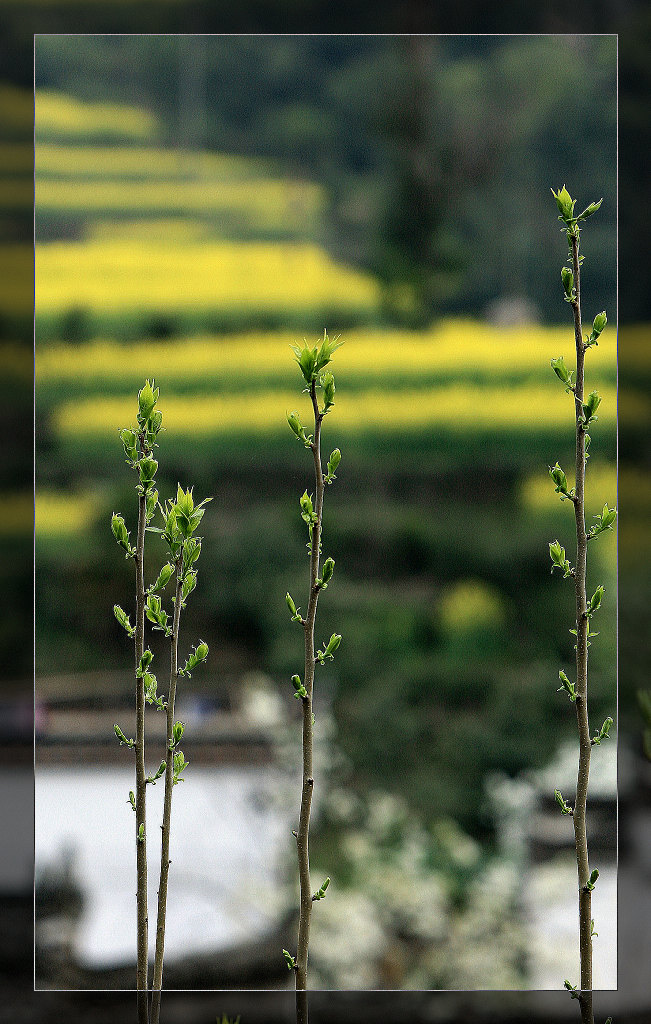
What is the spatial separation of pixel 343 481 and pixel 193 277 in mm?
380

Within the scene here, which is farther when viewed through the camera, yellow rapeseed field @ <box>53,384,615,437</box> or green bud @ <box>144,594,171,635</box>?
yellow rapeseed field @ <box>53,384,615,437</box>

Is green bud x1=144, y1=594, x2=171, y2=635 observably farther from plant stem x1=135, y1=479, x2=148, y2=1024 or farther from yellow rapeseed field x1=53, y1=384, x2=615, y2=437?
yellow rapeseed field x1=53, y1=384, x2=615, y2=437

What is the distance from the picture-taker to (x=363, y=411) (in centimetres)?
143

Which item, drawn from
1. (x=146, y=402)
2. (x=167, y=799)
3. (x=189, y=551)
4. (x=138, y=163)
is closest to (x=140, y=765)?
(x=167, y=799)

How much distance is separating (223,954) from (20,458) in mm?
801

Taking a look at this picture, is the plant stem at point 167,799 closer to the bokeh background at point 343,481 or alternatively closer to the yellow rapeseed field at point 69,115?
the bokeh background at point 343,481

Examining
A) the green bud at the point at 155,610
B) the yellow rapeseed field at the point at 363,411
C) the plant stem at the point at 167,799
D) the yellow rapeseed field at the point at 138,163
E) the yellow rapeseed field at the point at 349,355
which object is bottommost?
the plant stem at the point at 167,799

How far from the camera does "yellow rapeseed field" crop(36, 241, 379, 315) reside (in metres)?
1.40

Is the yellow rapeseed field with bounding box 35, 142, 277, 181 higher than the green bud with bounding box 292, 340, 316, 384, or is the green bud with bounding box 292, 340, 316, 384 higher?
the yellow rapeseed field with bounding box 35, 142, 277, 181

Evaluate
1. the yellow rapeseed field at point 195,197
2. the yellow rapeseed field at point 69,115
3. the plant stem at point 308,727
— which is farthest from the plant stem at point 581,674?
the yellow rapeseed field at point 69,115

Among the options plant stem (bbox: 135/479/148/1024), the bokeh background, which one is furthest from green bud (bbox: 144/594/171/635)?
the bokeh background

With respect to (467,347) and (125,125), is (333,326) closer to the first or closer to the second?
(467,347)

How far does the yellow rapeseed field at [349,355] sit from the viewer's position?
55.6 inches

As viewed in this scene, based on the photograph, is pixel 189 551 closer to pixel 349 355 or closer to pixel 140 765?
pixel 140 765
